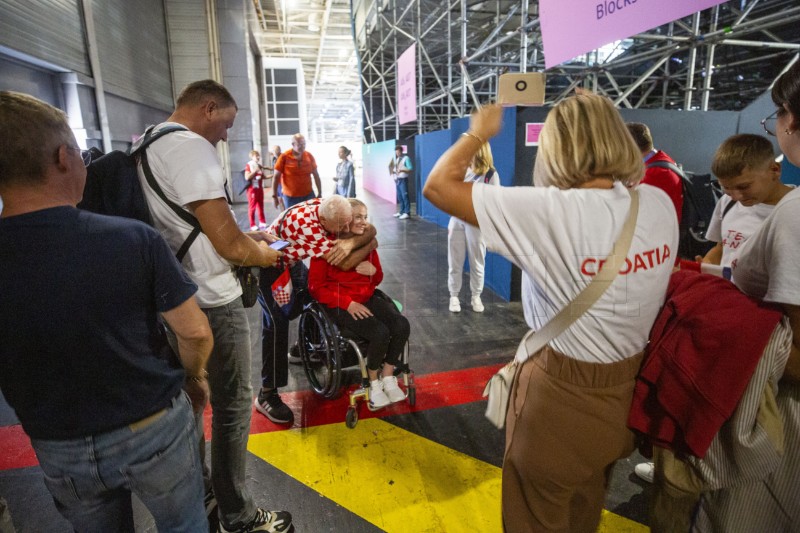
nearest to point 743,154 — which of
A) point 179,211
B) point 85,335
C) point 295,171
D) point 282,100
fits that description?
point 179,211

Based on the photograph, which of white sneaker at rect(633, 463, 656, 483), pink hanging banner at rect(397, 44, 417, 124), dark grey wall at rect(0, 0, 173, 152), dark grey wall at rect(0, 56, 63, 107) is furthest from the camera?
pink hanging banner at rect(397, 44, 417, 124)

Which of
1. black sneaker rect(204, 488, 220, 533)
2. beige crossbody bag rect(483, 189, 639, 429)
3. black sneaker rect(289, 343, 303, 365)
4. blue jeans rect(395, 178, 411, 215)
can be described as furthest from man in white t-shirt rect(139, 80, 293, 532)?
blue jeans rect(395, 178, 411, 215)

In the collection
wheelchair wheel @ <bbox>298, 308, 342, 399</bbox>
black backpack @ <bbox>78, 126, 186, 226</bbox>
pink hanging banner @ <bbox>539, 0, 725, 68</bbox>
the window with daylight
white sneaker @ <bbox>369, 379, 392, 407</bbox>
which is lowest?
white sneaker @ <bbox>369, 379, 392, 407</bbox>

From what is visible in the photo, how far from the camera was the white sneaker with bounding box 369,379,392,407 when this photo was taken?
2435 mm

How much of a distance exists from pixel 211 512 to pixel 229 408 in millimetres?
587

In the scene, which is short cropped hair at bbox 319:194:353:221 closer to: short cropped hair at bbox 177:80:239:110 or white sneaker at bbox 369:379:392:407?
short cropped hair at bbox 177:80:239:110

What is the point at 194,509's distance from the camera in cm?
114

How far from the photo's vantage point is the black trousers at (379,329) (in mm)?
2379

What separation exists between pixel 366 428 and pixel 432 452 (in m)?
0.42

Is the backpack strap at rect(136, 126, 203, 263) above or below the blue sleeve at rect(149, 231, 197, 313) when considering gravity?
above

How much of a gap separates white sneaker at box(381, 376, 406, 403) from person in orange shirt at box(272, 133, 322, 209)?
4.24m

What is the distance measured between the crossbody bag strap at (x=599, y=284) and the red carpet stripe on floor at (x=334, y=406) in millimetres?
1711

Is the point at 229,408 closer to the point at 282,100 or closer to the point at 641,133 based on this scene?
the point at 641,133

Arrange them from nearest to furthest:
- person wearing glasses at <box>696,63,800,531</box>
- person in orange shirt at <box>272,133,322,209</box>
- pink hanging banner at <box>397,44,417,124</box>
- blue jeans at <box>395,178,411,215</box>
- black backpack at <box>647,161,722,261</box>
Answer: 1. person wearing glasses at <box>696,63,800,531</box>
2. black backpack at <box>647,161,722,261</box>
3. person in orange shirt at <box>272,133,322,209</box>
4. pink hanging banner at <box>397,44,417,124</box>
5. blue jeans at <box>395,178,411,215</box>
